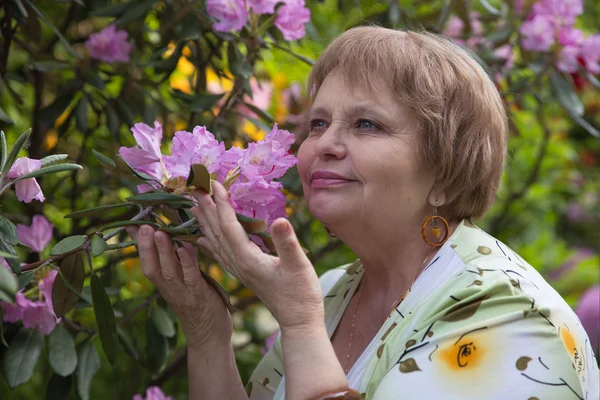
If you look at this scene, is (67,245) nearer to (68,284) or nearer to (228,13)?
(68,284)

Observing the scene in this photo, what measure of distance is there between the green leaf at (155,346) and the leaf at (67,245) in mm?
630

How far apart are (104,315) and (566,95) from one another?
1.68m

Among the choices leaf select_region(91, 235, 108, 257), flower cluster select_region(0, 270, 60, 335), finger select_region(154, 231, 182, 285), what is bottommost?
flower cluster select_region(0, 270, 60, 335)

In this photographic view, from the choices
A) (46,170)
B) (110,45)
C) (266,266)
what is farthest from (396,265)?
(110,45)

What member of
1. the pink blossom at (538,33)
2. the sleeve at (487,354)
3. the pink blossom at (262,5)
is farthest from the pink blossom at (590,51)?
the sleeve at (487,354)

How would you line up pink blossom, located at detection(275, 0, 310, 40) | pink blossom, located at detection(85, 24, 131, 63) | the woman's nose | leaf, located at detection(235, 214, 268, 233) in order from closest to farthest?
1. leaf, located at detection(235, 214, 268, 233)
2. the woman's nose
3. pink blossom, located at detection(275, 0, 310, 40)
4. pink blossom, located at detection(85, 24, 131, 63)

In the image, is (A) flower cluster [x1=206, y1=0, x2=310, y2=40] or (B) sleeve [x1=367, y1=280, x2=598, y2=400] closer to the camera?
(B) sleeve [x1=367, y1=280, x2=598, y2=400]

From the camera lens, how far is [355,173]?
1.61m

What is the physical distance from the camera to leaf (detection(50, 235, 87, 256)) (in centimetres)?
140

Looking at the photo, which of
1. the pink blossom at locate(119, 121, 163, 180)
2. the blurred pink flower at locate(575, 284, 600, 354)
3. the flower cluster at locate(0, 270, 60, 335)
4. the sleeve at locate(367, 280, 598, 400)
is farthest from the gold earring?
the flower cluster at locate(0, 270, 60, 335)

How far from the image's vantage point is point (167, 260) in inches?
61.6

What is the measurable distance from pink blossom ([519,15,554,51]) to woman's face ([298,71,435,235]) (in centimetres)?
103

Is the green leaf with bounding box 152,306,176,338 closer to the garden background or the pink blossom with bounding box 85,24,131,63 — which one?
the garden background

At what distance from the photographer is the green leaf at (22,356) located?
1661 millimetres
